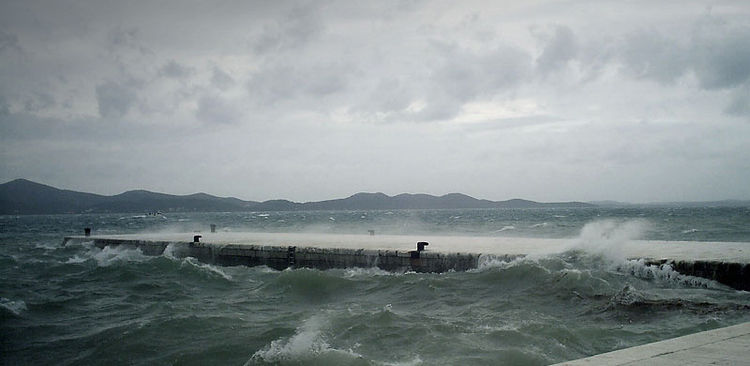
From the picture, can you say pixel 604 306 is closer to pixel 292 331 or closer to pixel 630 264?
pixel 630 264

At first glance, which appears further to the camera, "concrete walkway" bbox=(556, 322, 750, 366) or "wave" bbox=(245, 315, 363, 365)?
"wave" bbox=(245, 315, 363, 365)

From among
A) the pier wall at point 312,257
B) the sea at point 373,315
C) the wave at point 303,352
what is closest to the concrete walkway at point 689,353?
the sea at point 373,315

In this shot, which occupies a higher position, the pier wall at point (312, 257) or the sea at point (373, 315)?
the pier wall at point (312, 257)

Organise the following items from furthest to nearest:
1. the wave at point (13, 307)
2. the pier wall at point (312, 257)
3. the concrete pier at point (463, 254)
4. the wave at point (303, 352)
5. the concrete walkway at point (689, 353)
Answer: the pier wall at point (312, 257)
the concrete pier at point (463, 254)
the wave at point (13, 307)
the wave at point (303, 352)
the concrete walkway at point (689, 353)

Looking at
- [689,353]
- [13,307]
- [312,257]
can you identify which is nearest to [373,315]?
[689,353]

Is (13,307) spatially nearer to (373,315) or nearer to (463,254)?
(373,315)

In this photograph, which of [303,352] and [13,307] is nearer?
[303,352]

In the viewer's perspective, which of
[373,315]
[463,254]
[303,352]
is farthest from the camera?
[463,254]

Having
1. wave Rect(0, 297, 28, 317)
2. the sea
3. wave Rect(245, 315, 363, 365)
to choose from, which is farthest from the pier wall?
wave Rect(0, 297, 28, 317)

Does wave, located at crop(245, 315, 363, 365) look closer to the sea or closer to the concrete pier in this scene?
the sea

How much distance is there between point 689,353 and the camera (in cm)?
509

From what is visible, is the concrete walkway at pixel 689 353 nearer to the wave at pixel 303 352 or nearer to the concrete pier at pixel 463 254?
the wave at pixel 303 352

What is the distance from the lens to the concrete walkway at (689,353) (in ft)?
15.6

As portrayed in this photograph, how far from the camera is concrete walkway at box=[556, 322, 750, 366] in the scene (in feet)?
15.6
